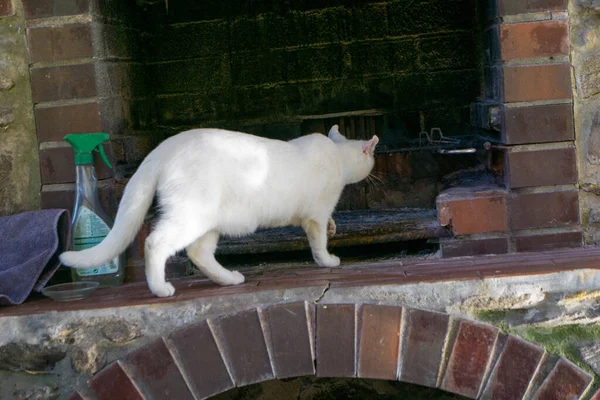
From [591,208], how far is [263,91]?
3.94ft

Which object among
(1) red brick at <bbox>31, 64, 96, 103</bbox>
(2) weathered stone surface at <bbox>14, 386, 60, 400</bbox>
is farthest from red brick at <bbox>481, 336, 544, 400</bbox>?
(1) red brick at <bbox>31, 64, 96, 103</bbox>

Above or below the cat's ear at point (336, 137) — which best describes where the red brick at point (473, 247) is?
below

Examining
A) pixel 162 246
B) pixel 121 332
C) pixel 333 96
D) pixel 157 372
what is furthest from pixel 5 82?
pixel 333 96

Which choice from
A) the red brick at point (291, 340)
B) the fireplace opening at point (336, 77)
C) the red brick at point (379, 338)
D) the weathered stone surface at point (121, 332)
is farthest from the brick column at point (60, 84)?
the red brick at point (379, 338)

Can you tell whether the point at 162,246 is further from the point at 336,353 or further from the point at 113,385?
the point at 336,353

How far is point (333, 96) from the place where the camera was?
2.89 metres

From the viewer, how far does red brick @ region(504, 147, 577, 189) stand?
225 centimetres

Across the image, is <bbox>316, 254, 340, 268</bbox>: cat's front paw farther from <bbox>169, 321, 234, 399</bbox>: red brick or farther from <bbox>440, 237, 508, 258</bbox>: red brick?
<bbox>169, 321, 234, 399</bbox>: red brick

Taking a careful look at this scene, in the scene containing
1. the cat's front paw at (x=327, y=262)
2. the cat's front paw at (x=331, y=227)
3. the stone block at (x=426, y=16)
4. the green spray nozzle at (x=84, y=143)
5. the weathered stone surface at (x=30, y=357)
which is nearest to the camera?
the weathered stone surface at (x=30, y=357)

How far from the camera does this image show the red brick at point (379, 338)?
71.1 inches

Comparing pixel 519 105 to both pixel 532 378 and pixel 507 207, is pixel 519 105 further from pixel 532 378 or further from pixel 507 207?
pixel 532 378

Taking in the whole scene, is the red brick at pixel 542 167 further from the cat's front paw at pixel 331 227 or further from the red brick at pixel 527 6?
the cat's front paw at pixel 331 227

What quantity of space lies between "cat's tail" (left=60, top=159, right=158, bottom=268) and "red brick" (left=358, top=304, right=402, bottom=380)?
0.62 metres

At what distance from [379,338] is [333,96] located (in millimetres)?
1283
